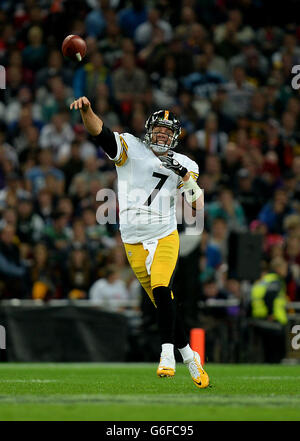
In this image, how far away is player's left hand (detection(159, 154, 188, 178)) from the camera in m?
7.57

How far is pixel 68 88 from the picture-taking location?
1659 cm

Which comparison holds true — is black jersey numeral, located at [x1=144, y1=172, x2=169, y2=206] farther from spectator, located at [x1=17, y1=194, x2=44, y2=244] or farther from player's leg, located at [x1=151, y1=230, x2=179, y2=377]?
spectator, located at [x1=17, y1=194, x2=44, y2=244]

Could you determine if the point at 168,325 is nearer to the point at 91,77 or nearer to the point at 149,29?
the point at 91,77

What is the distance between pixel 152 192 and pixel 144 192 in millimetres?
63

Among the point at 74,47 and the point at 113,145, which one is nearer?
the point at 113,145

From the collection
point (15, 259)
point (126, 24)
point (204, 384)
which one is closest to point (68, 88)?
point (126, 24)

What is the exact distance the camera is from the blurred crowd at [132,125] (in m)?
13.6

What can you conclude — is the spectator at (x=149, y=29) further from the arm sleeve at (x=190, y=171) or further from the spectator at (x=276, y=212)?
the arm sleeve at (x=190, y=171)

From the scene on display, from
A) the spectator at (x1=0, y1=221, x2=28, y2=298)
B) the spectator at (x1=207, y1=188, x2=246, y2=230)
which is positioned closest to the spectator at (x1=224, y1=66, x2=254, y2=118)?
the spectator at (x1=207, y1=188, x2=246, y2=230)

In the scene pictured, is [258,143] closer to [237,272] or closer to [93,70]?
[93,70]

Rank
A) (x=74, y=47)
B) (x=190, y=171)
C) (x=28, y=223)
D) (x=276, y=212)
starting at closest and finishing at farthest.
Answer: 1. (x=74, y=47)
2. (x=190, y=171)
3. (x=28, y=223)
4. (x=276, y=212)

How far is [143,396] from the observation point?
6.68 m

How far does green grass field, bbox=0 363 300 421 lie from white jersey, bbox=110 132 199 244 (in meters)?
1.20

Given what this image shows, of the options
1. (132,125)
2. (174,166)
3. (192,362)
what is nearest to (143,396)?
(192,362)
